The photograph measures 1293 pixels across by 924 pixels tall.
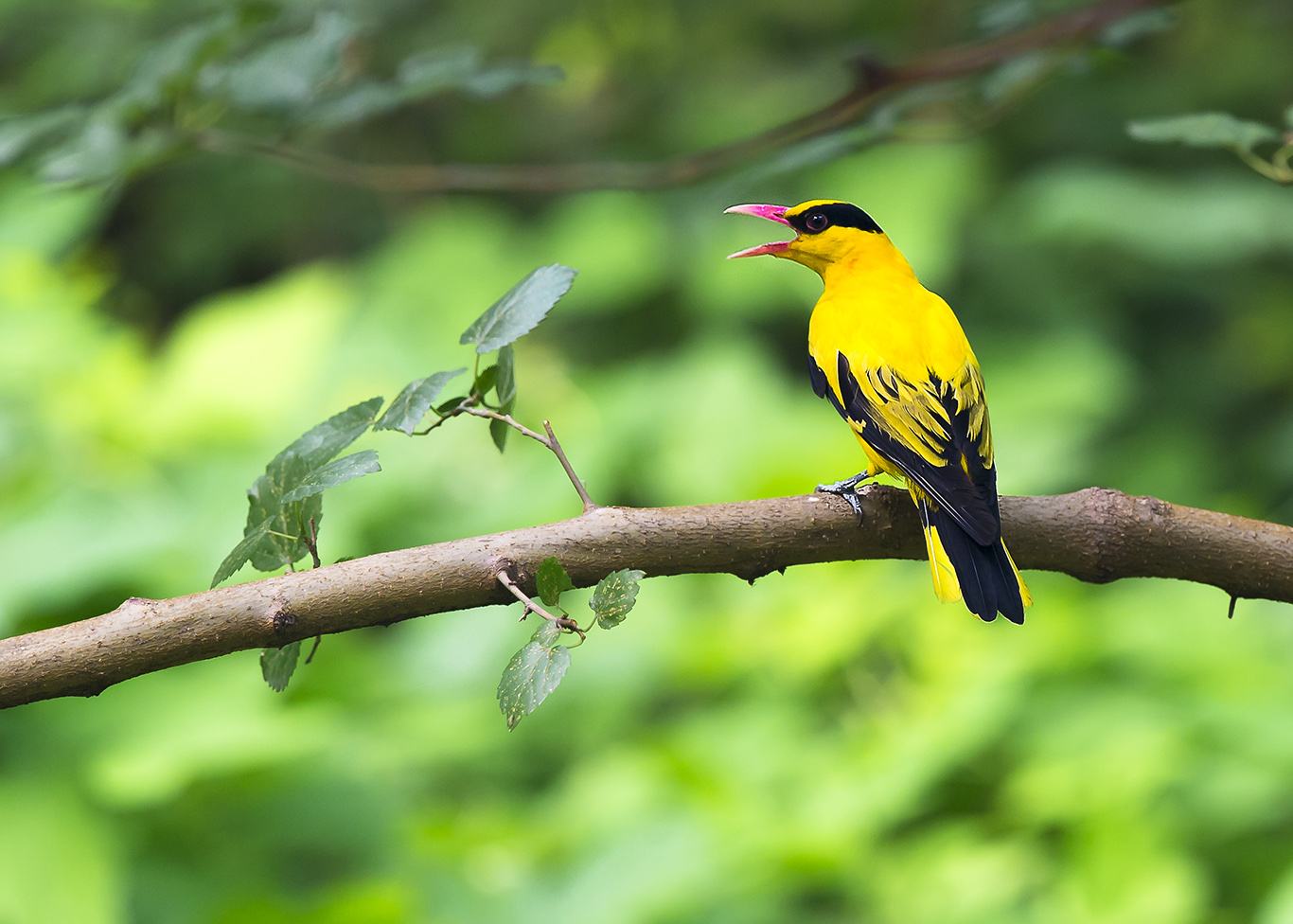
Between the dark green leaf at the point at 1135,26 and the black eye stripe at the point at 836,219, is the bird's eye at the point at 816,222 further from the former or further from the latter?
the dark green leaf at the point at 1135,26

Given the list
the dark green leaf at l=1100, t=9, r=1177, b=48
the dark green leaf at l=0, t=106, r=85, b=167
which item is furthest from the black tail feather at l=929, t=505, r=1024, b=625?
the dark green leaf at l=0, t=106, r=85, b=167

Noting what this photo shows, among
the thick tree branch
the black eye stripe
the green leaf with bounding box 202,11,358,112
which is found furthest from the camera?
the black eye stripe

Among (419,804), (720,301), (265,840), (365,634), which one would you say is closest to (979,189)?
(720,301)

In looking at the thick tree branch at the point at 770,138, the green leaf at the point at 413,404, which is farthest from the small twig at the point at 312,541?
the thick tree branch at the point at 770,138

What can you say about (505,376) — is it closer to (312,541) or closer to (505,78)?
(312,541)

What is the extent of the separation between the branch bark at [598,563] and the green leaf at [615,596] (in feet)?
0.21

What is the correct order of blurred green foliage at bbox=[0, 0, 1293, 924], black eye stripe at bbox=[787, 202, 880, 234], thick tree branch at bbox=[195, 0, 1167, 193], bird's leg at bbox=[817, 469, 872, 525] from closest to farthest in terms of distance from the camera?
1. bird's leg at bbox=[817, 469, 872, 525]
2. thick tree branch at bbox=[195, 0, 1167, 193]
3. black eye stripe at bbox=[787, 202, 880, 234]
4. blurred green foliage at bbox=[0, 0, 1293, 924]

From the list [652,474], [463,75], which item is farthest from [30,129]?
[652,474]

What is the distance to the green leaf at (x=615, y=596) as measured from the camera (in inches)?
44.4

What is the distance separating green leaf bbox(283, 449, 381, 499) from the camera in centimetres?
119

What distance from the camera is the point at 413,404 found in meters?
1.23

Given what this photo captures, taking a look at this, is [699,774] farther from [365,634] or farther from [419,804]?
[365,634]

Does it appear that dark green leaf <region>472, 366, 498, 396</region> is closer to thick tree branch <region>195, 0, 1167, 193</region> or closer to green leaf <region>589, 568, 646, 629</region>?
green leaf <region>589, 568, 646, 629</region>

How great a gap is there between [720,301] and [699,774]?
2.47 metres
